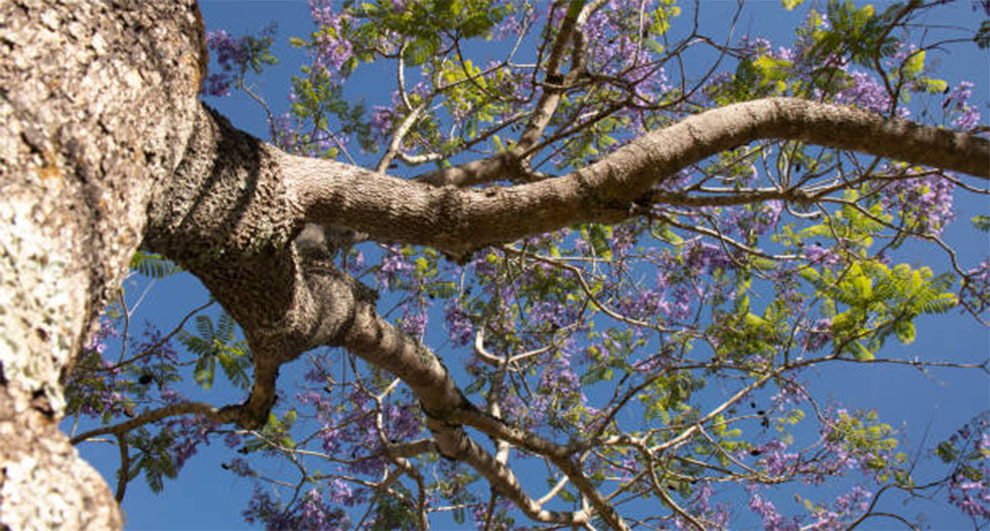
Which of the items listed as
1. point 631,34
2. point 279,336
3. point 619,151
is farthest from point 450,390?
point 631,34

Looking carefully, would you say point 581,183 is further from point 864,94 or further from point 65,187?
point 864,94

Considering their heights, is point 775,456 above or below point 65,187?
above

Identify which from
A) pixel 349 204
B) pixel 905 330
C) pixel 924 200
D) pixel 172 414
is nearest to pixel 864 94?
pixel 924 200

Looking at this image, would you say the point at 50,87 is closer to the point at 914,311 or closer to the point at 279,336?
the point at 279,336

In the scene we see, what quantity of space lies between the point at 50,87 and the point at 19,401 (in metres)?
0.56

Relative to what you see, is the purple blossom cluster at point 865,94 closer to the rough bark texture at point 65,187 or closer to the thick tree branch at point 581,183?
the thick tree branch at point 581,183

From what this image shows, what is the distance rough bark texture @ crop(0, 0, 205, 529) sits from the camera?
860 millimetres

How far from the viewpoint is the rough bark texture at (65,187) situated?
2.82ft

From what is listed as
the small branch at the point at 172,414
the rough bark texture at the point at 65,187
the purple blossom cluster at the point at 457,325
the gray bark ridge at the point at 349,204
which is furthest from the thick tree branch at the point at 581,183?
the purple blossom cluster at the point at 457,325

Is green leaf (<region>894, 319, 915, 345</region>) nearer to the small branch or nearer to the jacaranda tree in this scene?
the jacaranda tree

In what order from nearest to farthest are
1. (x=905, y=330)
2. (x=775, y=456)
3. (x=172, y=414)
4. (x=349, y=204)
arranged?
(x=349, y=204), (x=172, y=414), (x=905, y=330), (x=775, y=456)

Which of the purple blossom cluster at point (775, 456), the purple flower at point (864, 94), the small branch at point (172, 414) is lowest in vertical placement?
the small branch at point (172, 414)

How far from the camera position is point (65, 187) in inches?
42.4

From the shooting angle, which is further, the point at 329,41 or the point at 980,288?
the point at 329,41
